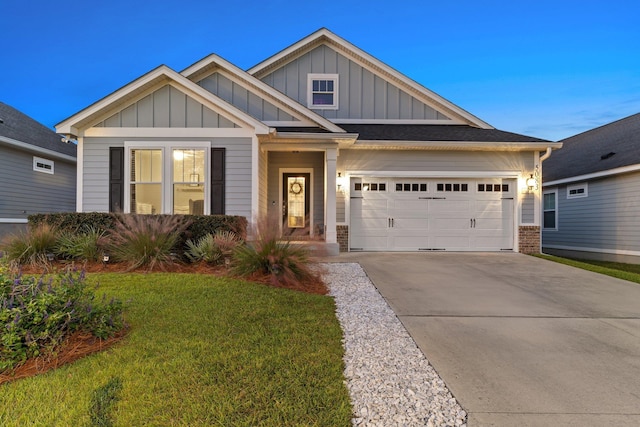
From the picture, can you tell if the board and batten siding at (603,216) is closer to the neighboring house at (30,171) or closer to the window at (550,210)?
the window at (550,210)

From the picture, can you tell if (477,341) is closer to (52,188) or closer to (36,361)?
(36,361)

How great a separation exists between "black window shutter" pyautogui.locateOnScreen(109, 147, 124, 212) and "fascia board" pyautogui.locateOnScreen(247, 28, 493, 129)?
17.2 ft

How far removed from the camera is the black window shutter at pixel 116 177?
8336 millimetres

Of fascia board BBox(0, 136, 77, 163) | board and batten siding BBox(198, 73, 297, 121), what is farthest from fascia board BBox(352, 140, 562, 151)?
fascia board BBox(0, 136, 77, 163)

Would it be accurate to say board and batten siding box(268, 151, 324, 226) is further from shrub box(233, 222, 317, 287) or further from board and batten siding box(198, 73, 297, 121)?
shrub box(233, 222, 317, 287)

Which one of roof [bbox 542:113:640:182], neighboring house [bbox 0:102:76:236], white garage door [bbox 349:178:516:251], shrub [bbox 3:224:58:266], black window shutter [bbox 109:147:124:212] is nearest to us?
shrub [bbox 3:224:58:266]

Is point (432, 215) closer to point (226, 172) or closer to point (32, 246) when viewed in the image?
point (226, 172)

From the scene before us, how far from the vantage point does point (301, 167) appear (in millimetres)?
11500

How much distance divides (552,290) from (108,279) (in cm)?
746

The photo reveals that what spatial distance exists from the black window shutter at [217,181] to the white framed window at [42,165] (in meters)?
8.71

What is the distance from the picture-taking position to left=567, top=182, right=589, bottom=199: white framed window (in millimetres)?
12977

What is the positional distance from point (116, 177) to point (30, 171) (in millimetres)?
6641

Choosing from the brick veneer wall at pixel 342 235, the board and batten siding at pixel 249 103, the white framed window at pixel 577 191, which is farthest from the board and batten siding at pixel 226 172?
the white framed window at pixel 577 191

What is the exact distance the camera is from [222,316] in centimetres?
391
